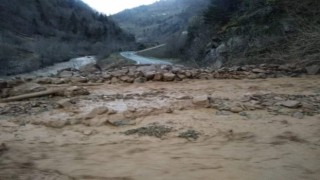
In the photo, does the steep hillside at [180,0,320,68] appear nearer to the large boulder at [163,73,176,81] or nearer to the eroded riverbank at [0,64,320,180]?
the eroded riverbank at [0,64,320,180]

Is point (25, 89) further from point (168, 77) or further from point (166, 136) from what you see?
point (166, 136)

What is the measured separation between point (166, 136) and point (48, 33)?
107 feet

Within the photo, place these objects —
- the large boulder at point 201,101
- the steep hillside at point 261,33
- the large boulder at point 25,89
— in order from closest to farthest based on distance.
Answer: the large boulder at point 201,101, the large boulder at point 25,89, the steep hillside at point 261,33

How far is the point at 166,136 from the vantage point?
175 inches

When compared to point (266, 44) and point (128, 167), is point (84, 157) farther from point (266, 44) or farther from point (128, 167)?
point (266, 44)

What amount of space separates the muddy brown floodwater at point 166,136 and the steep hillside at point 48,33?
10722mm

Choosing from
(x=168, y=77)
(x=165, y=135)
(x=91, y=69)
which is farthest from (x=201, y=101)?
(x=91, y=69)

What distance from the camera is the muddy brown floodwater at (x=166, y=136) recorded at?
11.3 feet

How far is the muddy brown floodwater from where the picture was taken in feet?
11.3

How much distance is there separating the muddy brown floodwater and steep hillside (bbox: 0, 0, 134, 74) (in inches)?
422

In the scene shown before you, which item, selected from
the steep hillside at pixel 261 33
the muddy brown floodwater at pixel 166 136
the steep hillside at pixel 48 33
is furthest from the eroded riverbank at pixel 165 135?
the steep hillside at pixel 48 33

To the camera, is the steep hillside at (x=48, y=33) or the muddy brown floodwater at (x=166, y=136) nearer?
the muddy brown floodwater at (x=166, y=136)

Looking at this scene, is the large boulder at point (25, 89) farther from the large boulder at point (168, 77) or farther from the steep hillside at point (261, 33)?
the steep hillside at point (261, 33)

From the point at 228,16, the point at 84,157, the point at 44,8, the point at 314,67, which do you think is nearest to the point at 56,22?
the point at 44,8
